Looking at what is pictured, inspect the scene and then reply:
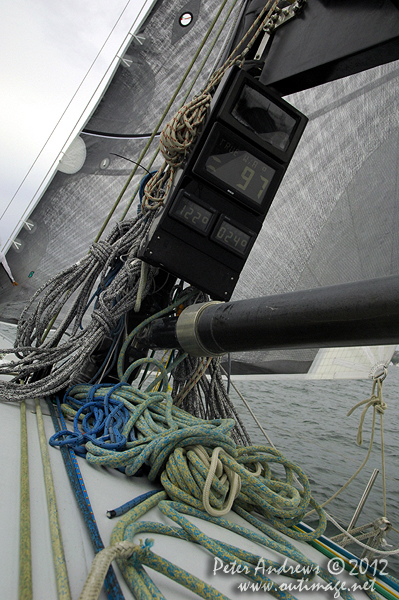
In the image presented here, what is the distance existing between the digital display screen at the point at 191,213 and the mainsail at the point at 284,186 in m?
1.49

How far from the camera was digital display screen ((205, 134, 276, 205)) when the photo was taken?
1.48 m

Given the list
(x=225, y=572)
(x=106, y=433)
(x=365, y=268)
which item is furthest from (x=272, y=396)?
(x=225, y=572)

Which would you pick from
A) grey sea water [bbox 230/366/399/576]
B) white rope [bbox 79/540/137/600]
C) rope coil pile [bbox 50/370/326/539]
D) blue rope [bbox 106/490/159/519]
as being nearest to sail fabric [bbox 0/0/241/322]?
grey sea water [bbox 230/366/399/576]

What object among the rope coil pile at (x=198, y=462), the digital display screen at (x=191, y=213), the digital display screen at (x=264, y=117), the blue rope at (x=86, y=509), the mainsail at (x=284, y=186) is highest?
the mainsail at (x=284, y=186)

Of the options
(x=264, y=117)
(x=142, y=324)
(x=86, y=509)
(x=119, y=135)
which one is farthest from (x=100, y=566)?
(x=119, y=135)

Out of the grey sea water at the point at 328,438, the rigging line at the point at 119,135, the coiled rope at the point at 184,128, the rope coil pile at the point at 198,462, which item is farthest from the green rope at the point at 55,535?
the rigging line at the point at 119,135

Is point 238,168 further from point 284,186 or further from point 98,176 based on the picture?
point 98,176

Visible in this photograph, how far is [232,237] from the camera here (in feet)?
5.01

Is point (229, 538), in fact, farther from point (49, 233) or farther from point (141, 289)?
point (49, 233)

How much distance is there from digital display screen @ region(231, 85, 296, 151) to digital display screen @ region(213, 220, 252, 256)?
33cm

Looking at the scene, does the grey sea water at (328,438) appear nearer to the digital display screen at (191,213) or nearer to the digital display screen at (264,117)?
the digital display screen at (191,213)

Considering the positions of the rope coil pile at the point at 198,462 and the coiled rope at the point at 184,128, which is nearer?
the rope coil pile at the point at 198,462

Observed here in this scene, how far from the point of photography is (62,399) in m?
1.52

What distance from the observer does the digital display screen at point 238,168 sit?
58.1 inches
